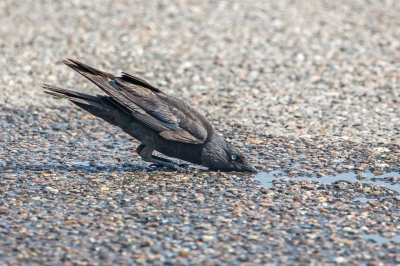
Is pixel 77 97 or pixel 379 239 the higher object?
pixel 77 97

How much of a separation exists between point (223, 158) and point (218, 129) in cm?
197

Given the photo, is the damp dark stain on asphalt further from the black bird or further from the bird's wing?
the bird's wing

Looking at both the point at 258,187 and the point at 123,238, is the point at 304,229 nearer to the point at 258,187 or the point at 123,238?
the point at 258,187

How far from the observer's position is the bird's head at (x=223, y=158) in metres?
6.91

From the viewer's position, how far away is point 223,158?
693 centimetres

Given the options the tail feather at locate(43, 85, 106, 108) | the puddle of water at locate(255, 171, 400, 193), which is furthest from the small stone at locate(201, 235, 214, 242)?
the tail feather at locate(43, 85, 106, 108)

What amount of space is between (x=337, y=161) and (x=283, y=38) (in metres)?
6.50

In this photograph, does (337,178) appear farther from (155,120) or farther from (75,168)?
(75,168)

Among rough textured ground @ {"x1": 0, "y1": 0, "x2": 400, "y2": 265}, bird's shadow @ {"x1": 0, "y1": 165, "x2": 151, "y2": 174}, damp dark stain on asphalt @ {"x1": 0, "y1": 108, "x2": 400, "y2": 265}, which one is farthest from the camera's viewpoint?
bird's shadow @ {"x1": 0, "y1": 165, "x2": 151, "y2": 174}

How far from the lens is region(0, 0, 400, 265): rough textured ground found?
5059mm

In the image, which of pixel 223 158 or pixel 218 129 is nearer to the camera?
pixel 223 158

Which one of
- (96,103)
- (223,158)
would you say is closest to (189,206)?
(223,158)

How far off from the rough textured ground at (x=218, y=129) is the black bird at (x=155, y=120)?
0.26m

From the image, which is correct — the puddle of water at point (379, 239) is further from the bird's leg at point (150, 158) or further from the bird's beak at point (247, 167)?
the bird's leg at point (150, 158)
